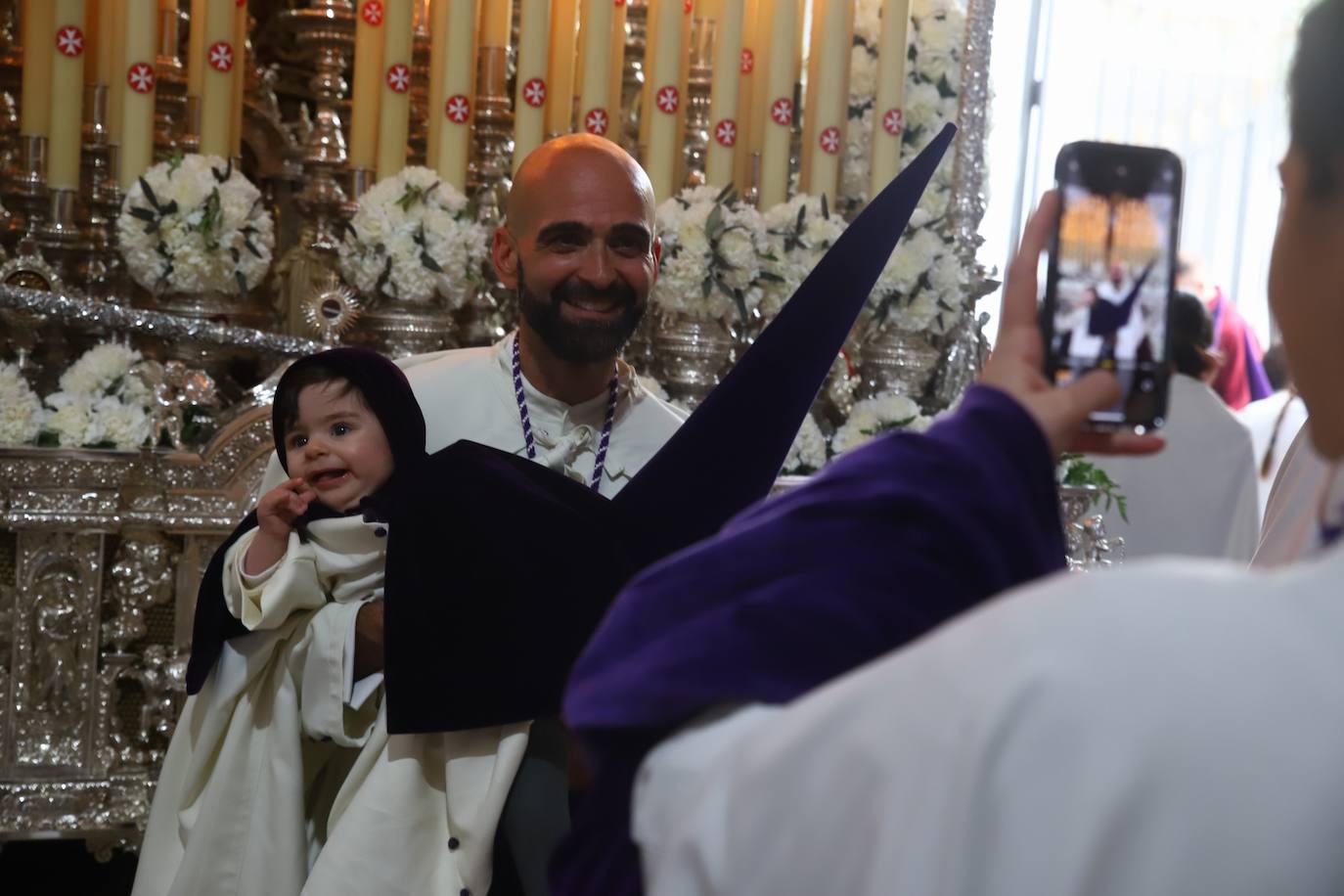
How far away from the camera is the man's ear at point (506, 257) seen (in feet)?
9.09

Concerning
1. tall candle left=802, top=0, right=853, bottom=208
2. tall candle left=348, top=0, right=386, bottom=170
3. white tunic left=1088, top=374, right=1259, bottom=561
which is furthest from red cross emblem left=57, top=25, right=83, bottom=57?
white tunic left=1088, top=374, right=1259, bottom=561

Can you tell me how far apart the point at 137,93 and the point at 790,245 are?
1.52 meters

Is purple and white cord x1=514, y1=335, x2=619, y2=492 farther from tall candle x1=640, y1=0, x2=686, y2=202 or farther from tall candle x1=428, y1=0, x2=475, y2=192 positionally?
tall candle x1=640, y1=0, x2=686, y2=202

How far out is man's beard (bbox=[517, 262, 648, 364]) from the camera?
8.65ft

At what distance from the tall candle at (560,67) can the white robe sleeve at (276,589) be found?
1931 mm

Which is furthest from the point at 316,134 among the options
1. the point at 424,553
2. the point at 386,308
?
the point at 424,553

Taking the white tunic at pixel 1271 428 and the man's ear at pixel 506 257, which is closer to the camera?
the man's ear at pixel 506 257

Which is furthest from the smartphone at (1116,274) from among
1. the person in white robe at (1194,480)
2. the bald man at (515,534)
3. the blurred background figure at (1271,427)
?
the blurred background figure at (1271,427)

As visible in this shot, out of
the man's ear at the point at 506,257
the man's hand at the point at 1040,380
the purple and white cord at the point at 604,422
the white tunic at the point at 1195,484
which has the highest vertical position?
the man's hand at the point at 1040,380

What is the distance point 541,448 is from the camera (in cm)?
267

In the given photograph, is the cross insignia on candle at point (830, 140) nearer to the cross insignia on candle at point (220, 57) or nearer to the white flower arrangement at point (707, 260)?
the white flower arrangement at point (707, 260)

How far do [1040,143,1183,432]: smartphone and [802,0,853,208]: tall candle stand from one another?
285cm

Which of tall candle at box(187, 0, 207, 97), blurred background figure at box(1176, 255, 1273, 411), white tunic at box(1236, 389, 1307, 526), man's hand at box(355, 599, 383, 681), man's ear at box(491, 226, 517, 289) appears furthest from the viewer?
blurred background figure at box(1176, 255, 1273, 411)

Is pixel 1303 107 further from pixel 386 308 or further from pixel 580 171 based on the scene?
pixel 386 308
